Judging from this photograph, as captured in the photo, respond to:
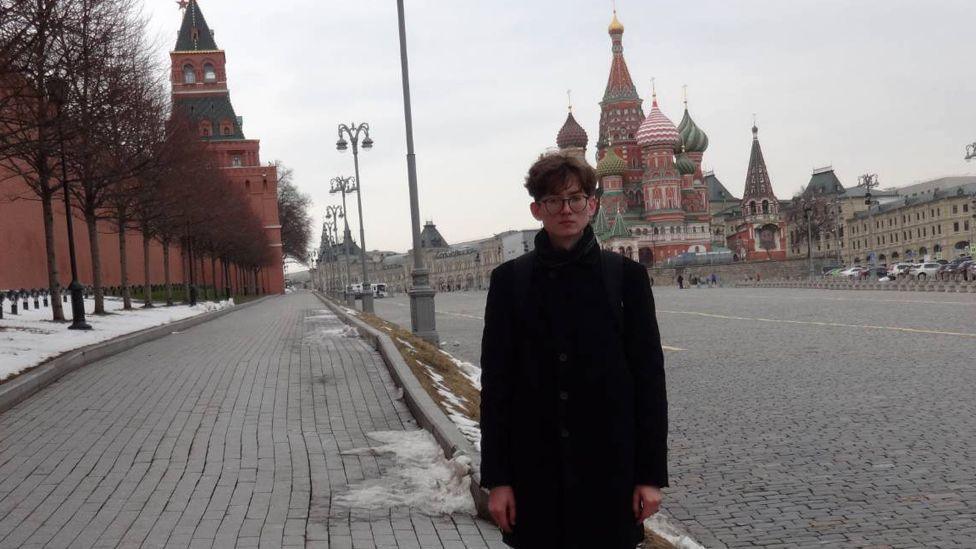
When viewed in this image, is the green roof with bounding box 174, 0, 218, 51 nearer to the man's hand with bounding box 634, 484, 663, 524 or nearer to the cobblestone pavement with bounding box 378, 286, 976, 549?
the cobblestone pavement with bounding box 378, 286, 976, 549

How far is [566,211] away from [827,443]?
5.89 m

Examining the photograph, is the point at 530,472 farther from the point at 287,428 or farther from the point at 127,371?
the point at 127,371

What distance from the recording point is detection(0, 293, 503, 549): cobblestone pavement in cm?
498

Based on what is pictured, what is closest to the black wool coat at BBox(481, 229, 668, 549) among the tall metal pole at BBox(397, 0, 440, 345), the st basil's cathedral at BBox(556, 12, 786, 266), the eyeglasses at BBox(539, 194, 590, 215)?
the eyeglasses at BBox(539, 194, 590, 215)

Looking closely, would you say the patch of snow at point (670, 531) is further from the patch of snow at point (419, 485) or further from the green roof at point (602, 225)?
the green roof at point (602, 225)

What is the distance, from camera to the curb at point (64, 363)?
9.89 metres

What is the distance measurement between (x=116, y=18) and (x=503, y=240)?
396ft

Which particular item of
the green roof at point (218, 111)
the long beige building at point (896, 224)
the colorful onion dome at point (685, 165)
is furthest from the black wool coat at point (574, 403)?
the colorful onion dome at point (685, 165)

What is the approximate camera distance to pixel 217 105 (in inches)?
3735

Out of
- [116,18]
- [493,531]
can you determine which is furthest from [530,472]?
[116,18]

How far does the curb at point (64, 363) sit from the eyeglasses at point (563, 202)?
27.0 ft

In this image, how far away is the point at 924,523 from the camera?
5.61 metres

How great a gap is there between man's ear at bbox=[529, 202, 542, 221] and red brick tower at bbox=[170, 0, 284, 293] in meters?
91.5

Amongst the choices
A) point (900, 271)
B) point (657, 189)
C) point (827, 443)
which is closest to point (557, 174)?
point (827, 443)
